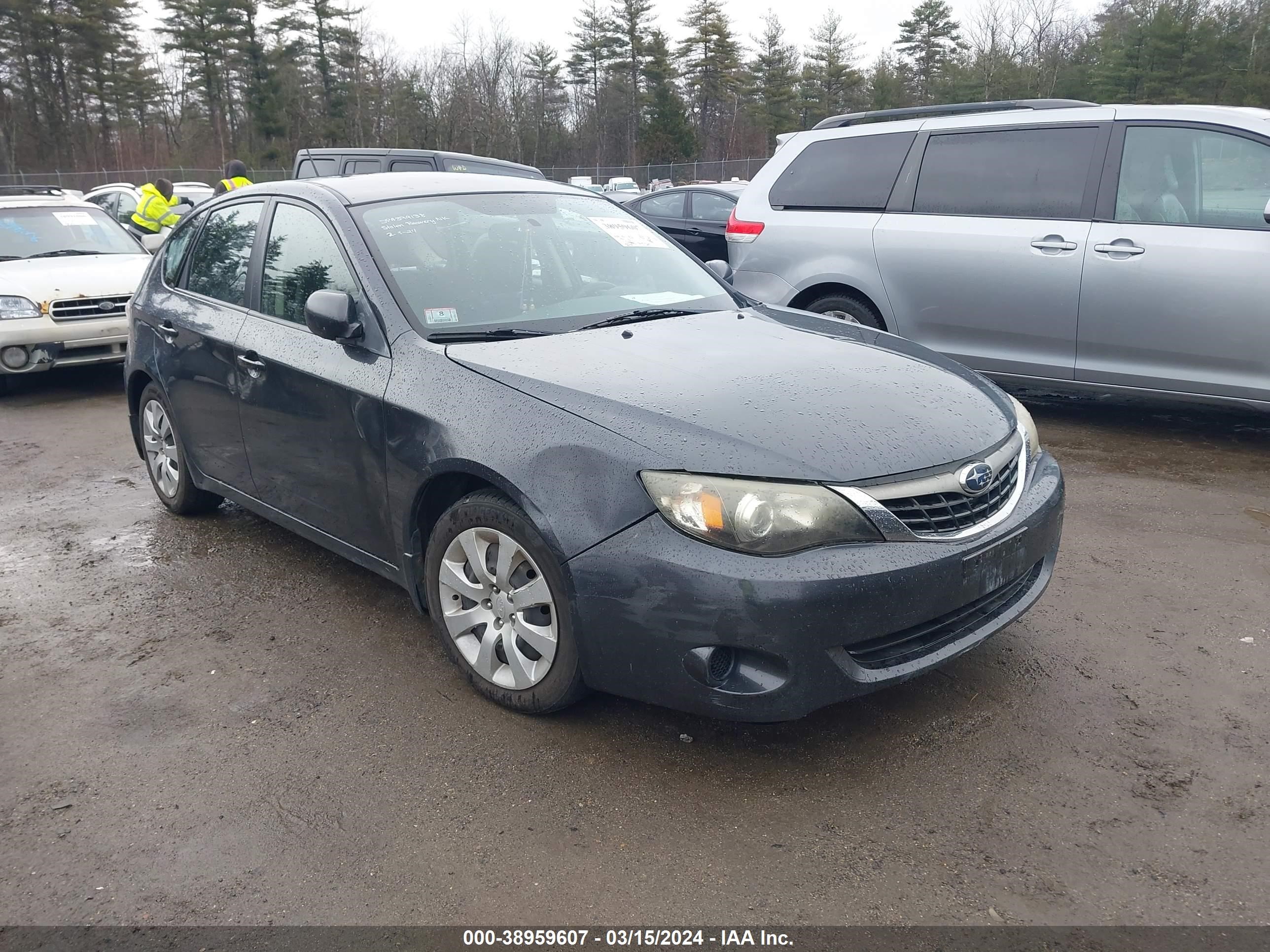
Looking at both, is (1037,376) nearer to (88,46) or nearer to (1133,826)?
(1133,826)

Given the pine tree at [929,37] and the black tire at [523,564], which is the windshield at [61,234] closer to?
the black tire at [523,564]

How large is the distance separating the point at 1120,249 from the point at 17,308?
26.9 feet

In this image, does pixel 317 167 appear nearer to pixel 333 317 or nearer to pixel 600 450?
pixel 333 317

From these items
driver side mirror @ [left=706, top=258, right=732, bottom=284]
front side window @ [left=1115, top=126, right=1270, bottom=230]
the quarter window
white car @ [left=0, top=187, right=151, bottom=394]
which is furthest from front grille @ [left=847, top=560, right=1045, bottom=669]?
the quarter window

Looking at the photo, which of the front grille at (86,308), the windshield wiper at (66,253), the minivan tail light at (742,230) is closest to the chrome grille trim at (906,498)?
the minivan tail light at (742,230)

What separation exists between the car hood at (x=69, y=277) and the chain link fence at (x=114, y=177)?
→ 114 feet

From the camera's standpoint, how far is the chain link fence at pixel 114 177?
42.7 meters

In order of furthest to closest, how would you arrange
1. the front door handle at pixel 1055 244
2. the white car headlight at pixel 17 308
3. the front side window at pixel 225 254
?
the white car headlight at pixel 17 308 < the front door handle at pixel 1055 244 < the front side window at pixel 225 254

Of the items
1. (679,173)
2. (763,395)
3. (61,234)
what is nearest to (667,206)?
(61,234)

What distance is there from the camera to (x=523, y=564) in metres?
3.04

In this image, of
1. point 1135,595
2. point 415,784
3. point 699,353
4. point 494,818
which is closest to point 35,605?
point 415,784

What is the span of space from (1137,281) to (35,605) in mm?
5828

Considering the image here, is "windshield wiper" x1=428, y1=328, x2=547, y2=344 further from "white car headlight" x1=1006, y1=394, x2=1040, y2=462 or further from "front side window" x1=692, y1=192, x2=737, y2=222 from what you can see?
"front side window" x1=692, y1=192, x2=737, y2=222

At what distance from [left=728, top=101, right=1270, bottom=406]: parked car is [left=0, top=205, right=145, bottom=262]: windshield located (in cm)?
616
